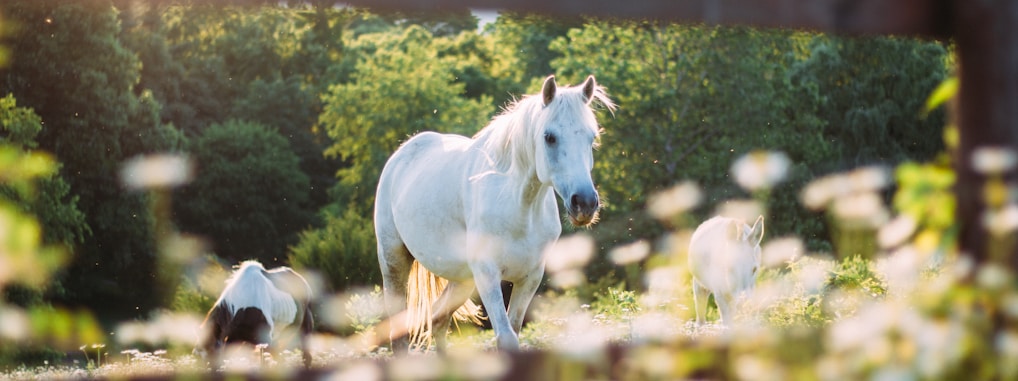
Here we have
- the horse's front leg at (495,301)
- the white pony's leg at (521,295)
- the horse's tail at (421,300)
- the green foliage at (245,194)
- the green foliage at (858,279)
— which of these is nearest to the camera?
the horse's front leg at (495,301)

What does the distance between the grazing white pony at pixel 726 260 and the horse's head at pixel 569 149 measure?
4085 millimetres

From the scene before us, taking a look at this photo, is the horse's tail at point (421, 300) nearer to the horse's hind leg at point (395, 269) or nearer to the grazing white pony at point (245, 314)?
the horse's hind leg at point (395, 269)

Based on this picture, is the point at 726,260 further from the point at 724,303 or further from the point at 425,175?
the point at 425,175

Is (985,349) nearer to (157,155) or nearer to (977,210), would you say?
(977,210)

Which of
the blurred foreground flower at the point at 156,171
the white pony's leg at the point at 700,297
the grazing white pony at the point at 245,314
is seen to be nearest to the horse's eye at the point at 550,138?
the grazing white pony at the point at 245,314

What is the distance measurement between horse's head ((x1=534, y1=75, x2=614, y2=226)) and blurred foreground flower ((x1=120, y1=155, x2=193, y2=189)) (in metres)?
23.0

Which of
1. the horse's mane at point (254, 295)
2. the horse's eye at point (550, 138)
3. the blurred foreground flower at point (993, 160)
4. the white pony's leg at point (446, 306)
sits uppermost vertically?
the horse's mane at point (254, 295)

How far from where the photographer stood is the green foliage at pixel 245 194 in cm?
2980

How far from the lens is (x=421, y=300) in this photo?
6.79 meters

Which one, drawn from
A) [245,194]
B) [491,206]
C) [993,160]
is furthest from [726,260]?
[245,194]

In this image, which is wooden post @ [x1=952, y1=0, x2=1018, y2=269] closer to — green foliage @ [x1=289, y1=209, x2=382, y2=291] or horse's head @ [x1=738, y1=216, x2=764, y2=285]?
horse's head @ [x1=738, y1=216, x2=764, y2=285]

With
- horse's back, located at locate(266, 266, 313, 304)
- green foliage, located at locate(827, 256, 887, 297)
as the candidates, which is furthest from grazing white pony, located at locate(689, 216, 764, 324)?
horse's back, located at locate(266, 266, 313, 304)

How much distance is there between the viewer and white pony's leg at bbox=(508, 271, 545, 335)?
18.0 feet

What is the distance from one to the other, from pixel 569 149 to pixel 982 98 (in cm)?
303
